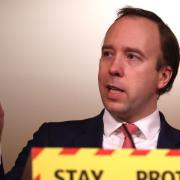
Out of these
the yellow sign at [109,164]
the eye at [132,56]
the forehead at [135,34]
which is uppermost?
the forehead at [135,34]

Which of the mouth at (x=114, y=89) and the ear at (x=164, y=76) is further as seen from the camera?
the ear at (x=164, y=76)

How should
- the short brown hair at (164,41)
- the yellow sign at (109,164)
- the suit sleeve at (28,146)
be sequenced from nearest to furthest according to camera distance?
the yellow sign at (109,164)
the suit sleeve at (28,146)
the short brown hair at (164,41)

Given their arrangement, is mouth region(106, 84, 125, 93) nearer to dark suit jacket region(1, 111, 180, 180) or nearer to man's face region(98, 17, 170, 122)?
man's face region(98, 17, 170, 122)

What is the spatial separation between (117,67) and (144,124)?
0.52 ft

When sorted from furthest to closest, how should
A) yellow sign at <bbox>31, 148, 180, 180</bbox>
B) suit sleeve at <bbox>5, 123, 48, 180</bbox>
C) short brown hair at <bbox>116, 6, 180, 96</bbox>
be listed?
short brown hair at <bbox>116, 6, 180, 96</bbox> → suit sleeve at <bbox>5, 123, 48, 180</bbox> → yellow sign at <bbox>31, 148, 180, 180</bbox>

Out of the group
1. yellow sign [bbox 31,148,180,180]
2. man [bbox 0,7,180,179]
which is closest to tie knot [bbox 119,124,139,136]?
man [bbox 0,7,180,179]

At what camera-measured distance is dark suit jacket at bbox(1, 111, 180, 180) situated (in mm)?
963

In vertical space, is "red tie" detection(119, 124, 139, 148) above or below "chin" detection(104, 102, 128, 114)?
below

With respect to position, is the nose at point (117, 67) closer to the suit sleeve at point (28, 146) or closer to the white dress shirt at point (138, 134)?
the white dress shirt at point (138, 134)

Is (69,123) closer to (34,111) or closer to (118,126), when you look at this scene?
(118,126)

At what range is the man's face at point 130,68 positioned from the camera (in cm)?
92

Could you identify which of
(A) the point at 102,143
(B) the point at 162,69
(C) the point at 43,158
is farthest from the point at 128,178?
(B) the point at 162,69

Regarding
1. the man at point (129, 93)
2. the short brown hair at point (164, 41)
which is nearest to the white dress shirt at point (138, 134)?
the man at point (129, 93)

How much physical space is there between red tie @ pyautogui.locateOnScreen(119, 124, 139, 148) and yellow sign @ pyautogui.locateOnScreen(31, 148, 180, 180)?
0.41 metres
